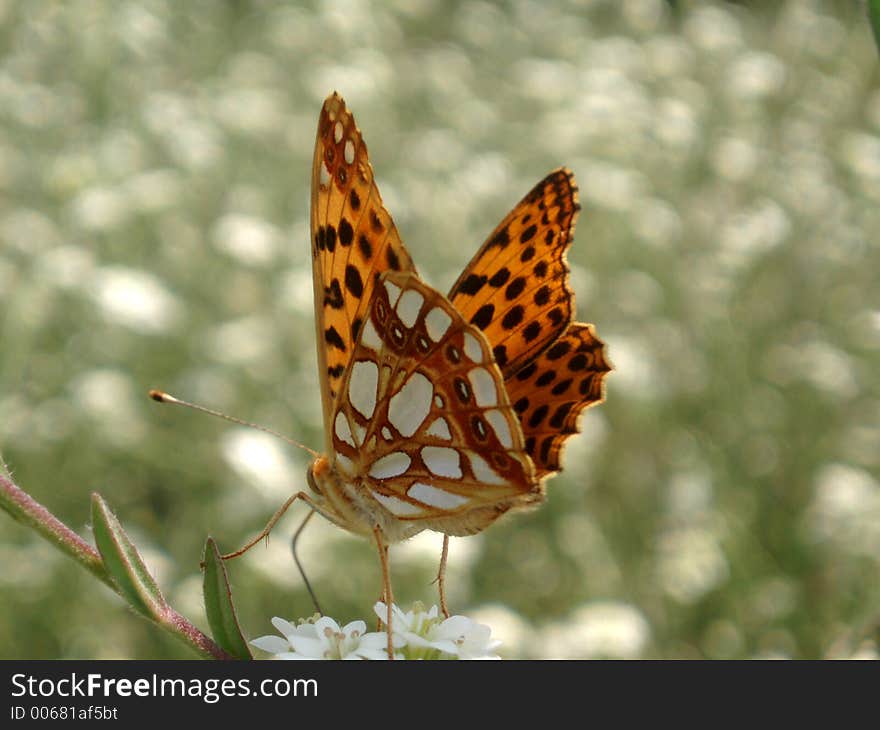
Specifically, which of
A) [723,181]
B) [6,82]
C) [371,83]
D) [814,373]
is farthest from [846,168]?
[6,82]

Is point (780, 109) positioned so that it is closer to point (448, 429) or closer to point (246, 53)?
point (246, 53)

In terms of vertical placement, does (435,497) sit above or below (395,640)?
above

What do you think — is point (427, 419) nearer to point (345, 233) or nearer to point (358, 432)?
point (358, 432)

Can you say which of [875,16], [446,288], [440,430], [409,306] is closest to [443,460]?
[440,430]

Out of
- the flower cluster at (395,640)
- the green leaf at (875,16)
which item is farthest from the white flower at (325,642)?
the green leaf at (875,16)

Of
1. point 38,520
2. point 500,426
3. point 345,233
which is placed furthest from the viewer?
point 345,233

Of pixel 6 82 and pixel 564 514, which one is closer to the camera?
pixel 564 514

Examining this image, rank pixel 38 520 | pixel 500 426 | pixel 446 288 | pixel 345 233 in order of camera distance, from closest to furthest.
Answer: pixel 38 520
pixel 500 426
pixel 345 233
pixel 446 288

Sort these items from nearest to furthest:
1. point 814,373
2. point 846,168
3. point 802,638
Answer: point 802,638 < point 814,373 < point 846,168
